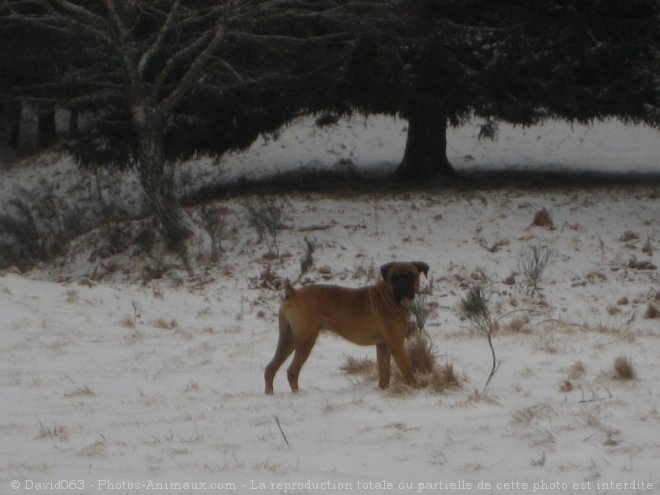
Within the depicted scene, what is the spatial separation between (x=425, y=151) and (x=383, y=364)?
1414cm

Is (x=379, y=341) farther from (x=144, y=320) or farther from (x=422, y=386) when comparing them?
(x=144, y=320)

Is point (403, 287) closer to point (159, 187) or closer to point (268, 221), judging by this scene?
point (268, 221)

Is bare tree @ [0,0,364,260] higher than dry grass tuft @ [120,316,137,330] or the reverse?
higher

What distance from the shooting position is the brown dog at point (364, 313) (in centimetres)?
719

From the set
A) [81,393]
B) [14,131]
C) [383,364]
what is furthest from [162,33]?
[14,131]

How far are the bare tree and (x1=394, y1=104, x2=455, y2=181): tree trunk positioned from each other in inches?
108

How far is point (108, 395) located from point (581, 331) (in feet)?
13.7

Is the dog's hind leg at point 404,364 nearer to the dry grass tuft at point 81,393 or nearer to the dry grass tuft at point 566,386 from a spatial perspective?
the dry grass tuft at point 566,386

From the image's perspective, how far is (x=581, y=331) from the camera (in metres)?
9.81

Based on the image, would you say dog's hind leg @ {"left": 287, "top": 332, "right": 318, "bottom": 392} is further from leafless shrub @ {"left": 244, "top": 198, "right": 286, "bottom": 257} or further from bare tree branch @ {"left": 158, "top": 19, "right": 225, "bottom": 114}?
bare tree branch @ {"left": 158, "top": 19, "right": 225, "bottom": 114}

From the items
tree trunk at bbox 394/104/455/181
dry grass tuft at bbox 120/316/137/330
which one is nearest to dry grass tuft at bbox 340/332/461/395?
dry grass tuft at bbox 120/316/137/330

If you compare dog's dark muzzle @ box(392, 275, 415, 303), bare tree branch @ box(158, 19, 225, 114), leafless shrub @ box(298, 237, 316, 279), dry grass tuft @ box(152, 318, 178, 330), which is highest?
bare tree branch @ box(158, 19, 225, 114)

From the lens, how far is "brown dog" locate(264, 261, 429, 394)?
719 cm

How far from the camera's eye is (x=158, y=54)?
63.9 ft
